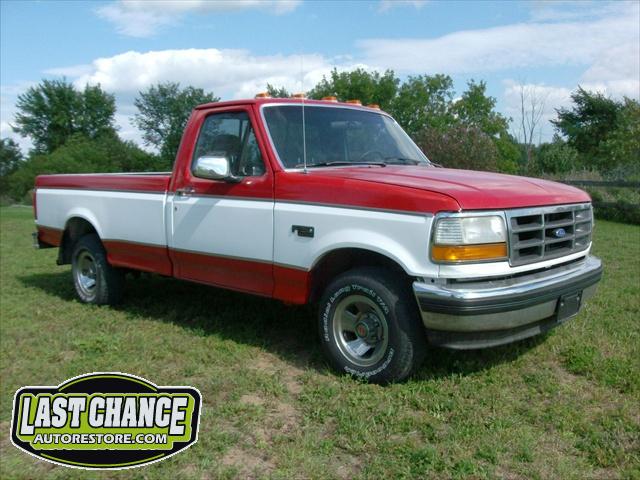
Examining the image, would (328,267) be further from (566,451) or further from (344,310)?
(566,451)

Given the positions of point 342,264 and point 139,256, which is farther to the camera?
point 139,256

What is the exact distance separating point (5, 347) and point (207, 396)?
227 centimetres

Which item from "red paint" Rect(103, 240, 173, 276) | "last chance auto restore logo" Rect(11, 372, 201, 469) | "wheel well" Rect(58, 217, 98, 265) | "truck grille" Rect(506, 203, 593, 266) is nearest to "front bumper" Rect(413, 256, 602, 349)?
"truck grille" Rect(506, 203, 593, 266)

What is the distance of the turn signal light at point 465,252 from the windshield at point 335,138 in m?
1.46

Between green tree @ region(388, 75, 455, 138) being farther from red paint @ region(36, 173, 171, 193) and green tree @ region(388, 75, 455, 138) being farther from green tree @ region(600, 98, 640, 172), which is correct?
red paint @ region(36, 173, 171, 193)

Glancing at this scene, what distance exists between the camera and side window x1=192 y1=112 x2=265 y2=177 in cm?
494

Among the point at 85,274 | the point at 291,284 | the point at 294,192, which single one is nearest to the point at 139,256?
the point at 85,274

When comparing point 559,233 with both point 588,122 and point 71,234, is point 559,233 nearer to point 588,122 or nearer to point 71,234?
point 71,234

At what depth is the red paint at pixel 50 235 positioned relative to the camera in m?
7.03

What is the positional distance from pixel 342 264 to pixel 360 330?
21.2 inches

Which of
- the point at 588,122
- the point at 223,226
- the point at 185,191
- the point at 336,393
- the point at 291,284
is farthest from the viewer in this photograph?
the point at 588,122

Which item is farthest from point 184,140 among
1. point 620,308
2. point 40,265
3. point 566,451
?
point 40,265

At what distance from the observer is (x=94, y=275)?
674 cm

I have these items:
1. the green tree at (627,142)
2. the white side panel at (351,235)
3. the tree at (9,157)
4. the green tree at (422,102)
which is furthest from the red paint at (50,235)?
the tree at (9,157)
